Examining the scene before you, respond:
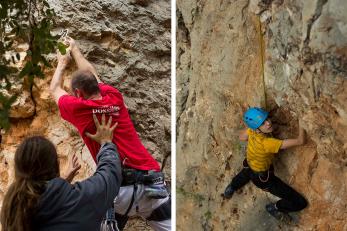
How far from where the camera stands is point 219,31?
5.09 meters

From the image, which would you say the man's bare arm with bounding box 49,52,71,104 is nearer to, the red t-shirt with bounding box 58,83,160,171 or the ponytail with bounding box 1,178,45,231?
the red t-shirt with bounding box 58,83,160,171

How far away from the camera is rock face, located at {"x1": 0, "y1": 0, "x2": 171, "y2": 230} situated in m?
5.18

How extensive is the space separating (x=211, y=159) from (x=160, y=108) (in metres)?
0.78

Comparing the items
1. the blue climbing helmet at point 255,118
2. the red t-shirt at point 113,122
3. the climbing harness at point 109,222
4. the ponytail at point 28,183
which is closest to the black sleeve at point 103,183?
the ponytail at point 28,183

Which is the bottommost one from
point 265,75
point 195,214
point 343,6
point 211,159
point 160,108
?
point 195,214

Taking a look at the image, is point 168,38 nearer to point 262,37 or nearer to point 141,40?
point 141,40

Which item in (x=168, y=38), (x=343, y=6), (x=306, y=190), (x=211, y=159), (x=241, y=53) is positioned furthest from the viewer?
(x=168, y=38)

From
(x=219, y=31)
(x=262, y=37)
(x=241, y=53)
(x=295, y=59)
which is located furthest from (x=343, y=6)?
(x=219, y=31)

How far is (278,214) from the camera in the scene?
460cm

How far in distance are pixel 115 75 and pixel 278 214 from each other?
207 centimetres

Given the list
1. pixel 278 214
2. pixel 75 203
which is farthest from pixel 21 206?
pixel 278 214

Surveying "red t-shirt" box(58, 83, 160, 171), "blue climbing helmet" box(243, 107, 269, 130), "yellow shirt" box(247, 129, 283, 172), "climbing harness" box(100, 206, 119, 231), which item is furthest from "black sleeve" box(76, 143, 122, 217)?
"yellow shirt" box(247, 129, 283, 172)

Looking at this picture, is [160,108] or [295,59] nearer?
[295,59]

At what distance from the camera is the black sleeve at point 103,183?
303cm
